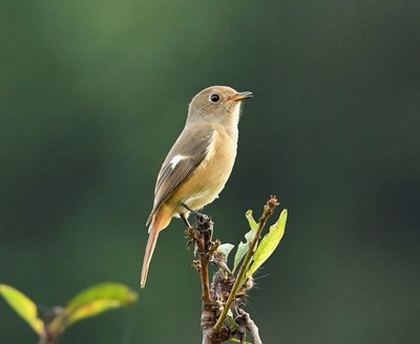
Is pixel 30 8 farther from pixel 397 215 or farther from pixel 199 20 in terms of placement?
pixel 397 215

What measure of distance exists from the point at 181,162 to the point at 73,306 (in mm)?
3988

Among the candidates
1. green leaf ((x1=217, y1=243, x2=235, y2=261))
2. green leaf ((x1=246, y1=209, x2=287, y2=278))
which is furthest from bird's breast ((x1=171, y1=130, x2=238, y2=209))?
green leaf ((x1=246, y1=209, x2=287, y2=278))

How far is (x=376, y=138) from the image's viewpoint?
30.4 meters

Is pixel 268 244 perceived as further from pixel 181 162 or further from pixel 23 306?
pixel 181 162

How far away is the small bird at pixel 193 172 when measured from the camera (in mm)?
5137

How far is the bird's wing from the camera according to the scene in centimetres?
522

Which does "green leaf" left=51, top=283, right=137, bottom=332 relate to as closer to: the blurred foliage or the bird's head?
the blurred foliage

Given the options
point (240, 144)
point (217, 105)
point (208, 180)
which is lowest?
point (208, 180)

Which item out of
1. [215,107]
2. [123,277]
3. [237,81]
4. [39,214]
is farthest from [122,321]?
[215,107]

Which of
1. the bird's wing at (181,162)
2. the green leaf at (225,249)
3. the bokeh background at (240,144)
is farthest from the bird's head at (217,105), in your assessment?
the bokeh background at (240,144)

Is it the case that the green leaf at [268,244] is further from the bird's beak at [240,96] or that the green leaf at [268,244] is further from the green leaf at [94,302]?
the bird's beak at [240,96]

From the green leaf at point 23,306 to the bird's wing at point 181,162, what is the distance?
3447 millimetres

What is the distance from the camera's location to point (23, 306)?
1530 mm

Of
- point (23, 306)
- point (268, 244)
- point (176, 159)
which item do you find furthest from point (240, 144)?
point (23, 306)
